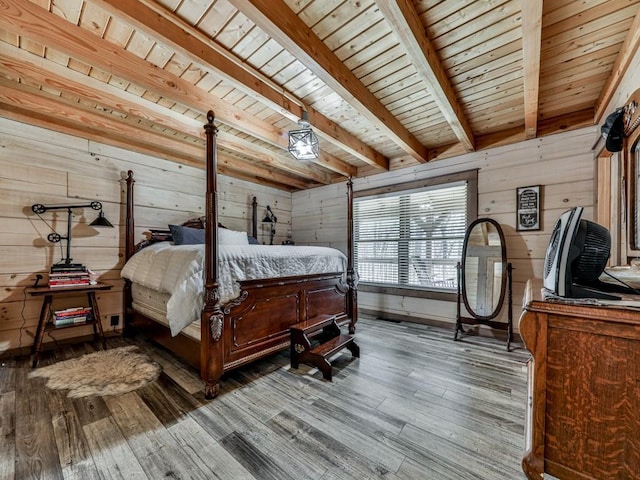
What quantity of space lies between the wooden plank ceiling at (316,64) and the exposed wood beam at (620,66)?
1 cm

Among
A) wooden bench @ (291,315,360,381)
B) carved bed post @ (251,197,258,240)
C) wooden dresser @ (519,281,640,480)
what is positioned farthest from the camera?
carved bed post @ (251,197,258,240)

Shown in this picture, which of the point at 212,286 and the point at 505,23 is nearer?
the point at 505,23

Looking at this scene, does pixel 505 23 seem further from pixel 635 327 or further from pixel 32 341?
pixel 32 341

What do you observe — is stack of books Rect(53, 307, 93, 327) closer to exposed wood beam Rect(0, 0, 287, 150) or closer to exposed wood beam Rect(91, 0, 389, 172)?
exposed wood beam Rect(0, 0, 287, 150)

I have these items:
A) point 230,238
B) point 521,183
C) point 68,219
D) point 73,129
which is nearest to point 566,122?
point 521,183

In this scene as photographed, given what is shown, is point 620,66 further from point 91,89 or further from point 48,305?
point 48,305

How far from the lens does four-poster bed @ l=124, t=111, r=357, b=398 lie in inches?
74.5

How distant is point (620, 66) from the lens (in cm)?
187

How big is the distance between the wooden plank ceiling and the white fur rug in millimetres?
2237

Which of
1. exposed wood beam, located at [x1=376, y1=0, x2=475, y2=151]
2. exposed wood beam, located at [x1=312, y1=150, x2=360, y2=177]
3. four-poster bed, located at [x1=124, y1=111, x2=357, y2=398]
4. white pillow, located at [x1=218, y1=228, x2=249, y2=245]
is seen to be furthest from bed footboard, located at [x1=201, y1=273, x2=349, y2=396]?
exposed wood beam, located at [x1=376, y1=0, x2=475, y2=151]

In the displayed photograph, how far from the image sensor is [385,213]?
13.6 feet

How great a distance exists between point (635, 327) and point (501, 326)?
2495 millimetres

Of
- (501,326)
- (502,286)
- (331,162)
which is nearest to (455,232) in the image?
(502,286)

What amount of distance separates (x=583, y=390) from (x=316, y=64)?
6.82 feet
